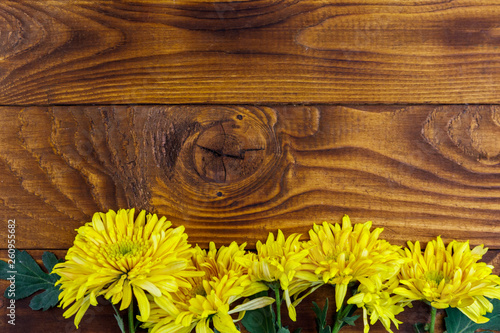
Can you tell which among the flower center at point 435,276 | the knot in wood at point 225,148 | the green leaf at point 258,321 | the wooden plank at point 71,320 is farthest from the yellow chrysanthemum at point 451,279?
the knot in wood at point 225,148

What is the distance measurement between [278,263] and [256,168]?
20cm

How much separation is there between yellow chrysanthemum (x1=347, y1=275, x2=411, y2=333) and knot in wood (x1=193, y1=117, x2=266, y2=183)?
0.97 ft

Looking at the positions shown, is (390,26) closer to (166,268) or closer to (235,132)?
(235,132)

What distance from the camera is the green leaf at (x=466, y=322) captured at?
633mm

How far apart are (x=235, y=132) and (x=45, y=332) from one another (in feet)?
1.73

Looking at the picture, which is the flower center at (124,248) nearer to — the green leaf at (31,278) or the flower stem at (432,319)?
the green leaf at (31,278)

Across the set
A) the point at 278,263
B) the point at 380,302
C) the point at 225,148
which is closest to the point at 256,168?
the point at 225,148

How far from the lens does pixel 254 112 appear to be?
0.66 meters

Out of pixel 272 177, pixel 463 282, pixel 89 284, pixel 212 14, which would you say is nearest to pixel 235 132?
pixel 272 177

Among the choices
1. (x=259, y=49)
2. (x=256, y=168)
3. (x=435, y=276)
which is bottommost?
(x=435, y=276)

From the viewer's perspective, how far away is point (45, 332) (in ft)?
2.22

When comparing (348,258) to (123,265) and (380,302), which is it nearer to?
(380,302)

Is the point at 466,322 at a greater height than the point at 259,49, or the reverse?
the point at 259,49

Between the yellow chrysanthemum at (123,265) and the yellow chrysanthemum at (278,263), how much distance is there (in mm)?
89
